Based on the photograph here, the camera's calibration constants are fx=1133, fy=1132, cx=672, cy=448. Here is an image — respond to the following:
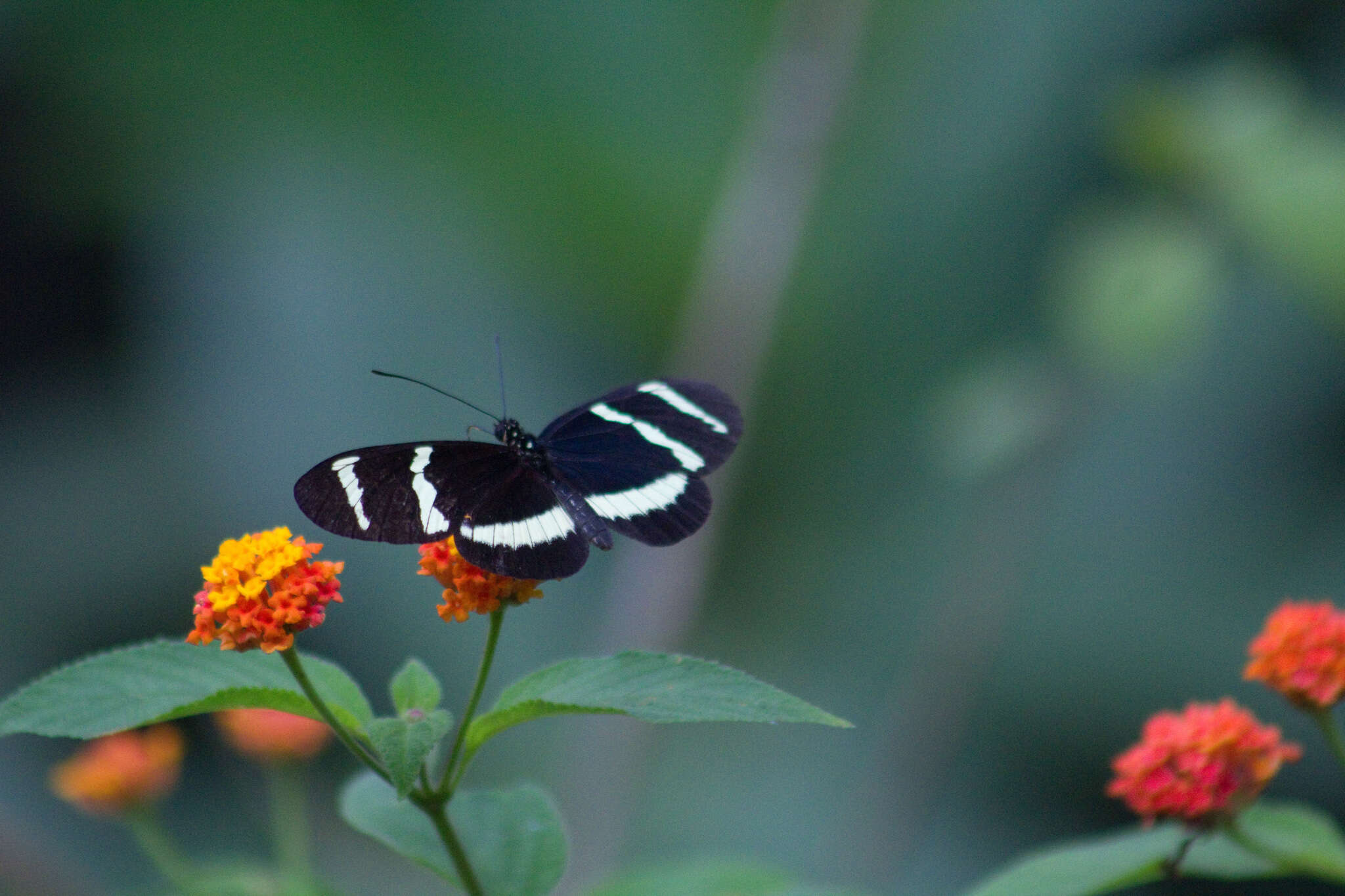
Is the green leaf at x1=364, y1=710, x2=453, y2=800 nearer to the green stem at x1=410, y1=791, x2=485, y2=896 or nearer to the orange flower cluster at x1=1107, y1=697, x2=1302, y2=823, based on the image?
the green stem at x1=410, y1=791, x2=485, y2=896

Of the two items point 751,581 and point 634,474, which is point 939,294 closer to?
point 751,581

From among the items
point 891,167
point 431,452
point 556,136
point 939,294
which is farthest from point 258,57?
point 431,452

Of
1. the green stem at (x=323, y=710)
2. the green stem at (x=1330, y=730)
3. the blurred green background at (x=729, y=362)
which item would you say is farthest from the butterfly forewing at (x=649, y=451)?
the blurred green background at (x=729, y=362)

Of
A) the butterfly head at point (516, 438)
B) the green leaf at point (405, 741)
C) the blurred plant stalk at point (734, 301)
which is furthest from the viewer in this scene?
the blurred plant stalk at point (734, 301)

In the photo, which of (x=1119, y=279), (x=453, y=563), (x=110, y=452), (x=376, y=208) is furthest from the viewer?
(x=376, y=208)

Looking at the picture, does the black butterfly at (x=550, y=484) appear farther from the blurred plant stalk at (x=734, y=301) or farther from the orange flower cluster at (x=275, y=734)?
the blurred plant stalk at (x=734, y=301)

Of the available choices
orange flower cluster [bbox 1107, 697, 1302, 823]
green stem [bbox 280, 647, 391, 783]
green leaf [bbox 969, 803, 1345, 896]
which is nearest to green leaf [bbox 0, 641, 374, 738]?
green stem [bbox 280, 647, 391, 783]

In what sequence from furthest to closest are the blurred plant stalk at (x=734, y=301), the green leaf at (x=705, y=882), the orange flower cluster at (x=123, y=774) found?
the blurred plant stalk at (x=734, y=301), the orange flower cluster at (x=123, y=774), the green leaf at (x=705, y=882)
